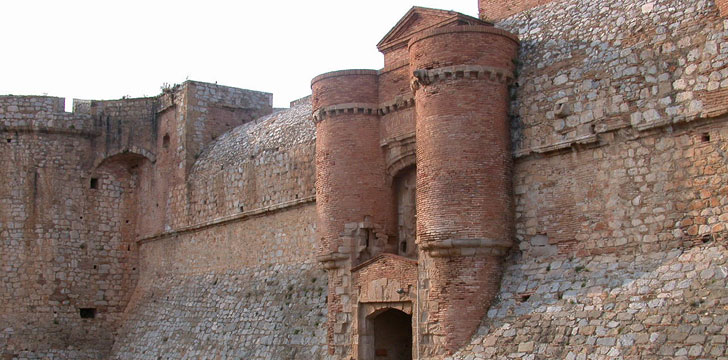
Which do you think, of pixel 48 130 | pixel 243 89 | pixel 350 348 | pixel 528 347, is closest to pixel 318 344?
pixel 350 348

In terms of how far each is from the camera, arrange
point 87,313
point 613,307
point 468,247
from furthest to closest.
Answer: point 87,313
point 468,247
point 613,307

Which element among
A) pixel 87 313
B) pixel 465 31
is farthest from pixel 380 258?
pixel 87 313

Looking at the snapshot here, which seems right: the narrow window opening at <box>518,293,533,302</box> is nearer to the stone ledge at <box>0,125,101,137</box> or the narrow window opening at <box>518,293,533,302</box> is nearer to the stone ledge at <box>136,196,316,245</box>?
the stone ledge at <box>136,196,316,245</box>

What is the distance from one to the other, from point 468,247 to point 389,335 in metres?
3.11

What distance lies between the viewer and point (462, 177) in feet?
46.3

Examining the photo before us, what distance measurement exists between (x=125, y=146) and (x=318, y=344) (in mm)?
10650

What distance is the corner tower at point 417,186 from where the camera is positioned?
1406 cm

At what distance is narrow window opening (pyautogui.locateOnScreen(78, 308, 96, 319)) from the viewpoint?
81.8 feet

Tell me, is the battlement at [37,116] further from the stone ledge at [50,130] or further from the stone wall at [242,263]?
the stone wall at [242,263]

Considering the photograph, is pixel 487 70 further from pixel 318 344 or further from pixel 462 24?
pixel 318 344

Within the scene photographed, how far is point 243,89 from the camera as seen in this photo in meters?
25.4

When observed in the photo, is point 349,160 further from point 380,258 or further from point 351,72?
point 380,258

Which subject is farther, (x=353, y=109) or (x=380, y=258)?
(x=353, y=109)

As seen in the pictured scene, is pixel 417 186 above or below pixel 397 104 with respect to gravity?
below
